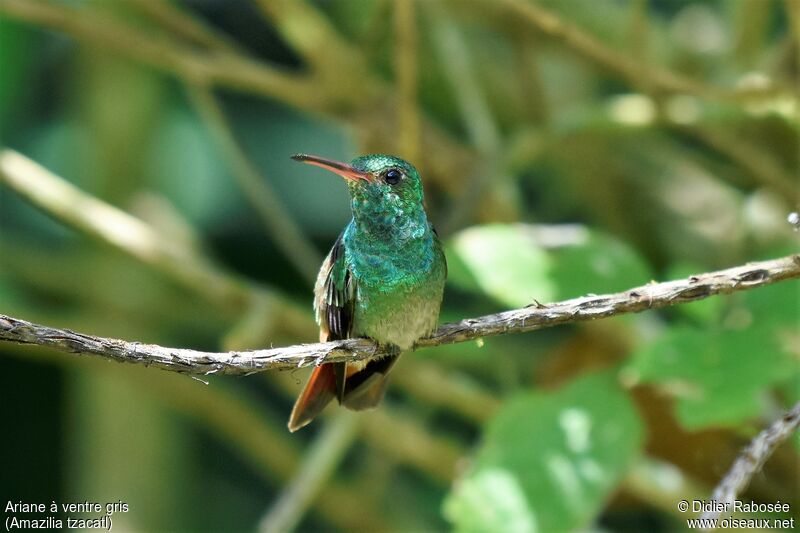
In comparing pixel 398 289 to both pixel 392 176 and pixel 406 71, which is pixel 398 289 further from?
pixel 406 71

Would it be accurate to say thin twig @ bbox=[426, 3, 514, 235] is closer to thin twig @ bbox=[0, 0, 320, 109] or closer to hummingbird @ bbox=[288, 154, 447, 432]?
thin twig @ bbox=[0, 0, 320, 109]

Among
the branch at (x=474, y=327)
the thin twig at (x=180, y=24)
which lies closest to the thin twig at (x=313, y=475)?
the branch at (x=474, y=327)

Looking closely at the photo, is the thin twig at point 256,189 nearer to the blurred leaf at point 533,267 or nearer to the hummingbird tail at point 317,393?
the blurred leaf at point 533,267

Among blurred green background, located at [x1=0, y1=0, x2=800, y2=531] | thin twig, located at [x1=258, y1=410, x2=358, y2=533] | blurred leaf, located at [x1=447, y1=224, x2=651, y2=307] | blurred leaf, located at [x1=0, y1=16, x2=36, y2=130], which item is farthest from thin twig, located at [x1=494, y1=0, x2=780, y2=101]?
blurred leaf, located at [x1=0, y1=16, x2=36, y2=130]

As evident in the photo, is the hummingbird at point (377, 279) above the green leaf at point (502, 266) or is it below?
below

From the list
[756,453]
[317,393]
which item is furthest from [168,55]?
[756,453]

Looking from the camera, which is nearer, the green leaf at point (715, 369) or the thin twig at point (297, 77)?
the green leaf at point (715, 369)
